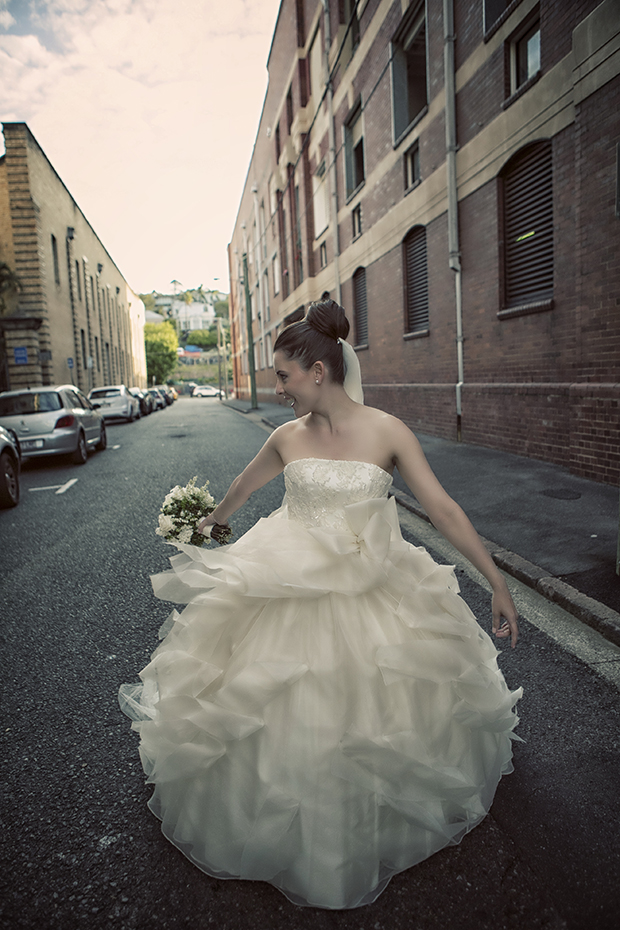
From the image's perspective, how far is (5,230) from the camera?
2533 cm

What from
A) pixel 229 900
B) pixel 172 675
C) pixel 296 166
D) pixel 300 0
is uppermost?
pixel 300 0

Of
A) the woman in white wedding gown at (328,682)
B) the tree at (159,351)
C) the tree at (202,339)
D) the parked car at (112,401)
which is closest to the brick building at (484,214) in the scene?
the woman in white wedding gown at (328,682)

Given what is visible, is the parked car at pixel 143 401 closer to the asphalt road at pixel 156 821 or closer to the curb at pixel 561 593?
the curb at pixel 561 593

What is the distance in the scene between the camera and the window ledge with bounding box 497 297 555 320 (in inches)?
342

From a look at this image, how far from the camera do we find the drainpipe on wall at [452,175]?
1106 cm

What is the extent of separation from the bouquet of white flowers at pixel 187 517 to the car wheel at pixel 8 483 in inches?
256

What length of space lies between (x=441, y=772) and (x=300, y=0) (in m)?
28.8

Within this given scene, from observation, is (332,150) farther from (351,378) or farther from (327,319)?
(327,319)

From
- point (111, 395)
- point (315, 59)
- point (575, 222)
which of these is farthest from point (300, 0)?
point (575, 222)

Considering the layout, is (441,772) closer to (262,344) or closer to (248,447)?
(248,447)

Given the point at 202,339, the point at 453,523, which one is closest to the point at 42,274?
the point at 453,523

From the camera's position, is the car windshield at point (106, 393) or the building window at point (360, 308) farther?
the car windshield at point (106, 393)

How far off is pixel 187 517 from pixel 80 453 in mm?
10885

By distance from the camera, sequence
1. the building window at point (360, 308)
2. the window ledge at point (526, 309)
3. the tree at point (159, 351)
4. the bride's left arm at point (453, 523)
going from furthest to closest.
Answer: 1. the tree at point (159, 351)
2. the building window at point (360, 308)
3. the window ledge at point (526, 309)
4. the bride's left arm at point (453, 523)
